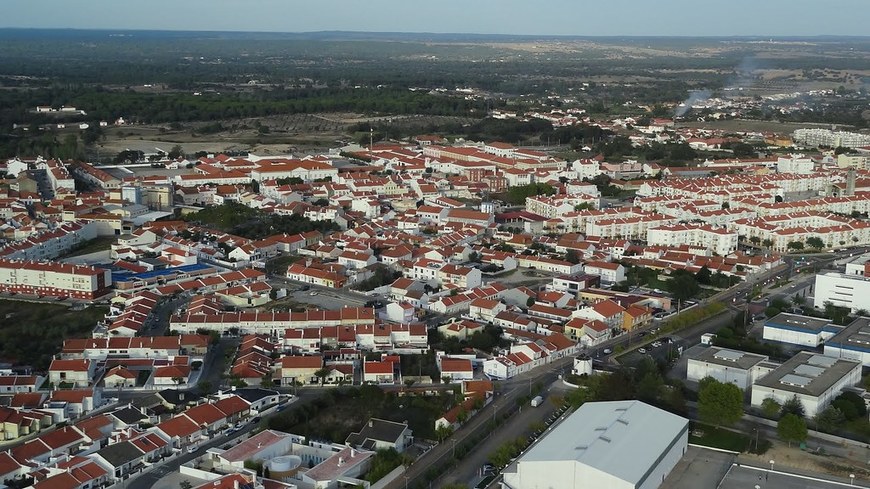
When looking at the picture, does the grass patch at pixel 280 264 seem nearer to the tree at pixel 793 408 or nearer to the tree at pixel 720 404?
the tree at pixel 720 404

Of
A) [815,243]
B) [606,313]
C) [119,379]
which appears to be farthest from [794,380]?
[815,243]


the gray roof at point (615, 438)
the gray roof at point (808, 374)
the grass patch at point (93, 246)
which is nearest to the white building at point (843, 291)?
the gray roof at point (808, 374)

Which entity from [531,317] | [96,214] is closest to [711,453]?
[531,317]

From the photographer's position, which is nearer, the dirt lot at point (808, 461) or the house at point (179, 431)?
the dirt lot at point (808, 461)

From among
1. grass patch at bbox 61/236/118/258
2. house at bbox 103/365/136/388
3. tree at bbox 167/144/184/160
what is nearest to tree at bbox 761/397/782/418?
house at bbox 103/365/136/388

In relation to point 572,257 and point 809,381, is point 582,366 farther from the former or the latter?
point 572,257

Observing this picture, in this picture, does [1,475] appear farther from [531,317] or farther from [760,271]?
[760,271]
